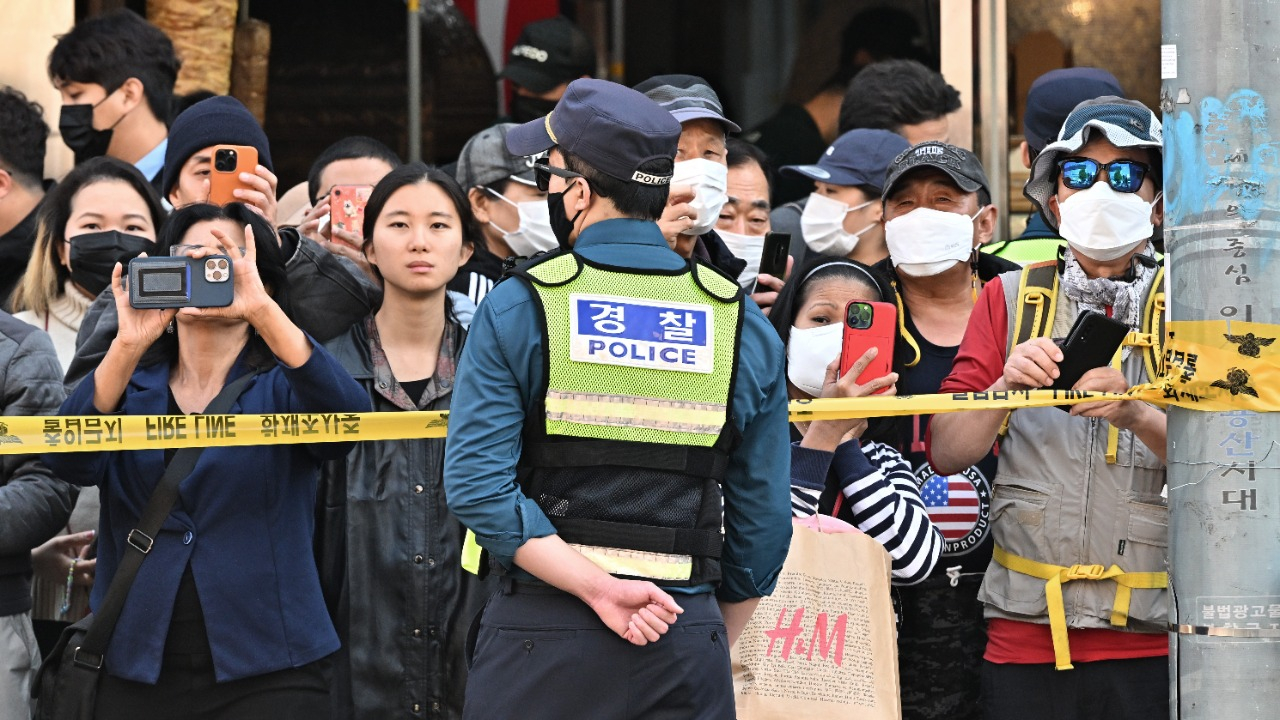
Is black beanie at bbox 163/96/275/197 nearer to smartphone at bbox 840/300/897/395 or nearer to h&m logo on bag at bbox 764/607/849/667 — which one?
smartphone at bbox 840/300/897/395

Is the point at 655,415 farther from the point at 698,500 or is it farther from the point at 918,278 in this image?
the point at 918,278

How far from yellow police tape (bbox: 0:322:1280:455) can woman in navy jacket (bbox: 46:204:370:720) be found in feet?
0.27

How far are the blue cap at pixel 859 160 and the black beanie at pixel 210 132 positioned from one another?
2016 millimetres

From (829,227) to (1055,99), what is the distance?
943mm

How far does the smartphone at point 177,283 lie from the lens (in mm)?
4391

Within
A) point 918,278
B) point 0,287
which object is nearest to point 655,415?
point 918,278

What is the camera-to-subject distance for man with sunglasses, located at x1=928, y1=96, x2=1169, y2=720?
186 inches

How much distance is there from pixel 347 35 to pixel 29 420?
5.44 m

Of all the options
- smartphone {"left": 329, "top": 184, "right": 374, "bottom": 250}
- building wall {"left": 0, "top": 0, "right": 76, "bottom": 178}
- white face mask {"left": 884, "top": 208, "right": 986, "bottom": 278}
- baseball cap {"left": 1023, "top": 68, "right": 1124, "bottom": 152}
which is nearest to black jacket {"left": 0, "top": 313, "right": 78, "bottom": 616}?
smartphone {"left": 329, "top": 184, "right": 374, "bottom": 250}

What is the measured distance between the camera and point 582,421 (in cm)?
370

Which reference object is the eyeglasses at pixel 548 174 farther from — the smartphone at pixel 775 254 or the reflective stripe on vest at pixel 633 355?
the smartphone at pixel 775 254

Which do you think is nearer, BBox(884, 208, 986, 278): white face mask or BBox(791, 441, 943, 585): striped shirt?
BBox(791, 441, 943, 585): striped shirt

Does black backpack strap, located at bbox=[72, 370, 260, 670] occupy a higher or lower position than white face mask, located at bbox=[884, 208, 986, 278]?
lower

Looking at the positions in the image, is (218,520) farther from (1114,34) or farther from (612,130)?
(1114,34)
